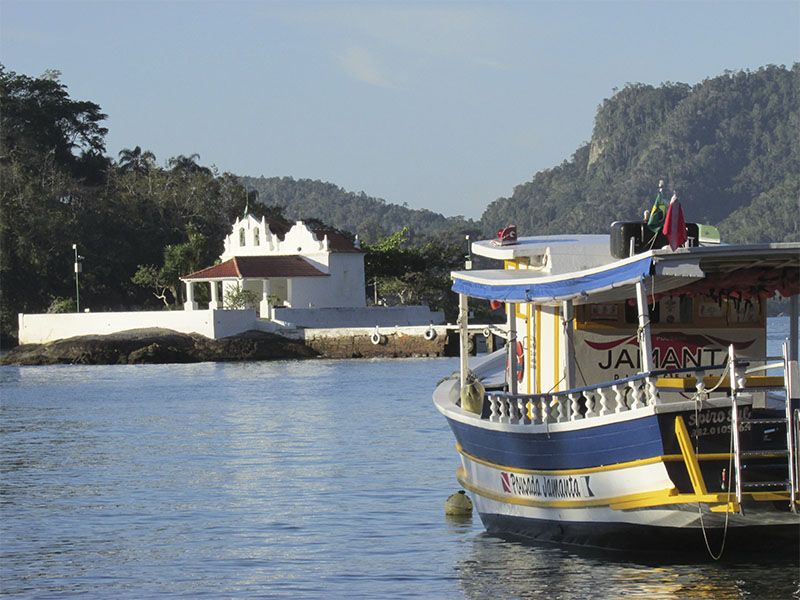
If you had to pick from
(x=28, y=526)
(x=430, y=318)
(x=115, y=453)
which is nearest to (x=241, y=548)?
(x=28, y=526)

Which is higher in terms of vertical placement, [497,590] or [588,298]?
[588,298]

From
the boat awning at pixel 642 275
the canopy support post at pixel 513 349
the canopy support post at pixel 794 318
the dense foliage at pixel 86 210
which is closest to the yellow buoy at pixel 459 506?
the canopy support post at pixel 513 349

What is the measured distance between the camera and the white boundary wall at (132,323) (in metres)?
64.6

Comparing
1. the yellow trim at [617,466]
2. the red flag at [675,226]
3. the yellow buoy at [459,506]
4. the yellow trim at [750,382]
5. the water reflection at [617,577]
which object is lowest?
the water reflection at [617,577]

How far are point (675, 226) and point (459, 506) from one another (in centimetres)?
608

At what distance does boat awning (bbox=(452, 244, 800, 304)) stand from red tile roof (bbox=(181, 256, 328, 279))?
2100 inches

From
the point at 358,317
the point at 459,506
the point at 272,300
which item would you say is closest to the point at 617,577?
the point at 459,506

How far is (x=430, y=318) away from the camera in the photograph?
71.0m

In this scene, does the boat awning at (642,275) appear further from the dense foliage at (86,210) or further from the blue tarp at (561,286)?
the dense foliage at (86,210)

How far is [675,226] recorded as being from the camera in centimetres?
1390

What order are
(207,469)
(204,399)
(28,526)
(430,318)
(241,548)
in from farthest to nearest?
(430,318) < (204,399) < (207,469) < (28,526) < (241,548)

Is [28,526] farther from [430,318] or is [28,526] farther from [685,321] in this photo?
[430,318]

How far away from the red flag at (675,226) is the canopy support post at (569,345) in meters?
1.63

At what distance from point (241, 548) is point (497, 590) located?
390 centimetres
